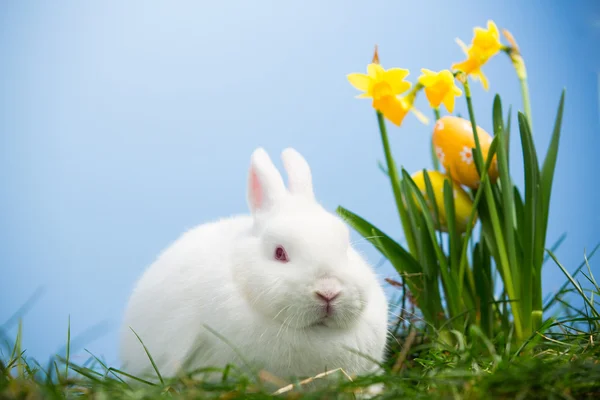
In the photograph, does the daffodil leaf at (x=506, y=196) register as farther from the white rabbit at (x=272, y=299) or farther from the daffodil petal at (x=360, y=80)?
the white rabbit at (x=272, y=299)

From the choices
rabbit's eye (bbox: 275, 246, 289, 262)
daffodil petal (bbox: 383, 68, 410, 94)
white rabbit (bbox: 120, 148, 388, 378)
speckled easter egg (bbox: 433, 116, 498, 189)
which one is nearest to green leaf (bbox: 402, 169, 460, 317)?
speckled easter egg (bbox: 433, 116, 498, 189)

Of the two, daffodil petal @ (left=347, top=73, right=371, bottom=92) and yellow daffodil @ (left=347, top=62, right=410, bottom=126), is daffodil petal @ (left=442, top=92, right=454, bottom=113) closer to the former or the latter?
yellow daffodil @ (left=347, top=62, right=410, bottom=126)

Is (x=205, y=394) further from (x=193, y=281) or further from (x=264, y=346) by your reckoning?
(x=193, y=281)

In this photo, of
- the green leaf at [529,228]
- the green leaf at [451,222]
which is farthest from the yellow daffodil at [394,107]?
the green leaf at [529,228]

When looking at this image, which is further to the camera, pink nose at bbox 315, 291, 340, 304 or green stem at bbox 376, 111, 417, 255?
green stem at bbox 376, 111, 417, 255

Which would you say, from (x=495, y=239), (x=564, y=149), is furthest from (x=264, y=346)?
(x=564, y=149)

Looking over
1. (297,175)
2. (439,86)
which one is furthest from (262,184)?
(439,86)

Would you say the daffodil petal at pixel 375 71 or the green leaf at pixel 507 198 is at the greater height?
the daffodil petal at pixel 375 71
